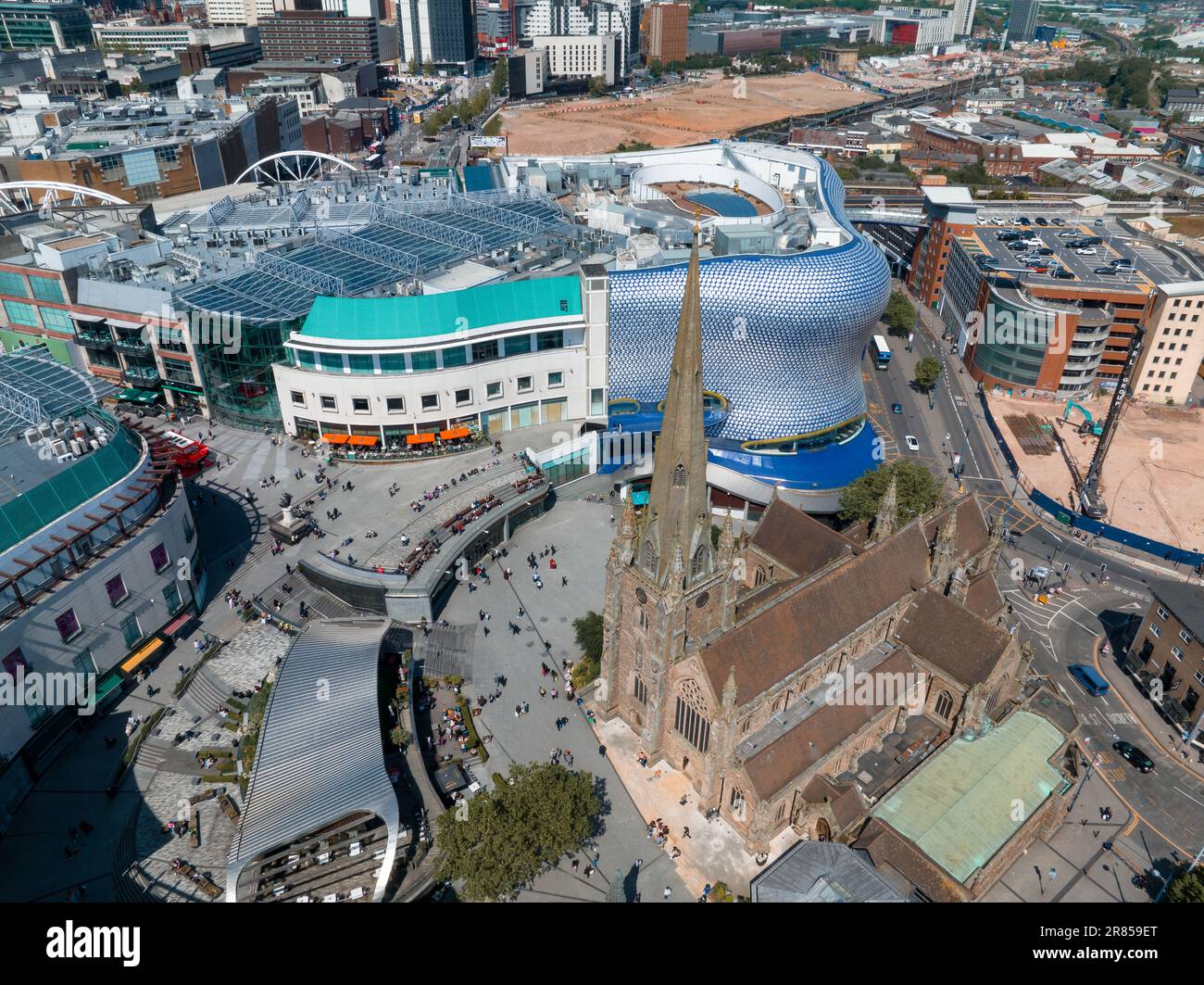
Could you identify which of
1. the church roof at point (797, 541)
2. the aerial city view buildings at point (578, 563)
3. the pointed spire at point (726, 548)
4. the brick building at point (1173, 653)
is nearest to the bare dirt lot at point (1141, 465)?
the aerial city view buildings at point (578, 563)

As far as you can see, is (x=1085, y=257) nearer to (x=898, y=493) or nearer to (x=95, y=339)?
(x=898, y=493)

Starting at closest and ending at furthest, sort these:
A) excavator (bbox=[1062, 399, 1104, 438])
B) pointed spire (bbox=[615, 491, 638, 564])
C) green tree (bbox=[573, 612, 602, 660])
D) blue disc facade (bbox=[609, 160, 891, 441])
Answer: pointed spire (bbox=[615, 491, 638, 564])
green tree (bbox=[573, 612, 602, 660])
blue disc facade (bbox=[609, 160, 891, 441])
excavator (bbox=[1062, 399, 1104, 438])

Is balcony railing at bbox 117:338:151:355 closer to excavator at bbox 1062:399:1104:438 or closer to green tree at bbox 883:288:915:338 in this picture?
green tree at bbox 883:288:915:338

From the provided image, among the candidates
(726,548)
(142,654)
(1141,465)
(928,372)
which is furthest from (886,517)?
(1141,465)

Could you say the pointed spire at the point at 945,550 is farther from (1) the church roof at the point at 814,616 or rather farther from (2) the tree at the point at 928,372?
(2) the tree at the point at 928,372

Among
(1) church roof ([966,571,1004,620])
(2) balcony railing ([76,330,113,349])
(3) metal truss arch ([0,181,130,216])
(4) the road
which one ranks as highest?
(3) metal truss arch ([0,181,130,216])

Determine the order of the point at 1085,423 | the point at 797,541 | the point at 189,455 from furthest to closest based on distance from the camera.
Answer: the point at 1085,423
the point at 189,455
the point at 797,541

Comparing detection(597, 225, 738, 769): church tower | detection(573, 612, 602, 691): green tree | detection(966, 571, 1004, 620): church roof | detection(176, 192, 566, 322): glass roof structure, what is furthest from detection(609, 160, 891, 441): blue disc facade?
detection(597, 225, 738, 769): church tower
